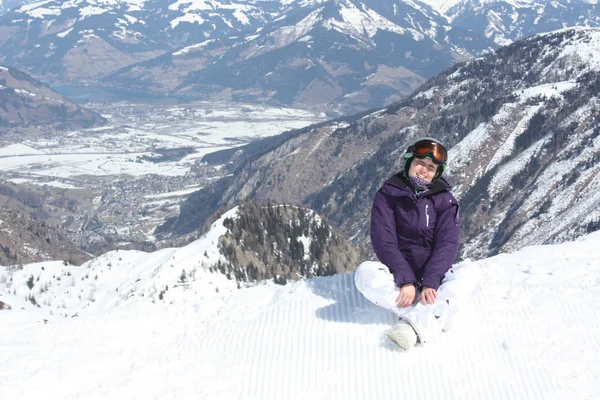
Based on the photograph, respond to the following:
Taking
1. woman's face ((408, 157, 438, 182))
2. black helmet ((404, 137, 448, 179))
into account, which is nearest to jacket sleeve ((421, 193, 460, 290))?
woman's face ((408, 157, 438, 182))

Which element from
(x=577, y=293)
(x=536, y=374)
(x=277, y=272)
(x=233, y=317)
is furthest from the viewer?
(x=277, y=272)

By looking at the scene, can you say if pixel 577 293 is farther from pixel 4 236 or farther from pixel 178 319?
pixel 4 236

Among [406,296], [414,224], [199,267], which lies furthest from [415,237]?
[199,267]

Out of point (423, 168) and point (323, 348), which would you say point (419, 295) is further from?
point (423, 168)

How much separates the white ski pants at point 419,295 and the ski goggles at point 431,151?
2.33 m

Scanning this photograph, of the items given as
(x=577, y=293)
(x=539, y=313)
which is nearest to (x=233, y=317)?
(x=539, y=313)

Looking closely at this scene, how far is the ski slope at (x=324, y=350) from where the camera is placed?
9.31 metres

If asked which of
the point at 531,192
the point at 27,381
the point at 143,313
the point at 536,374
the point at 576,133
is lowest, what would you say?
the point at 531,192

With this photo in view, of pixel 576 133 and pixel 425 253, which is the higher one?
pixel 425 253

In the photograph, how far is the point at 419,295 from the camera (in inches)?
436

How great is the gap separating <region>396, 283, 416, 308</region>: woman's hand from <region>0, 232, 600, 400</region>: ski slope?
0.71 metres

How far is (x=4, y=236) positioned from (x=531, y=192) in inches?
4418

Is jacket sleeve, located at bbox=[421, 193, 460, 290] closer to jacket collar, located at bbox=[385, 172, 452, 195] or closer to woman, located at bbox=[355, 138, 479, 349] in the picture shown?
woman, located at bbox=[355, 138, 479, 349]

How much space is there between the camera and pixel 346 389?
9414 mm
